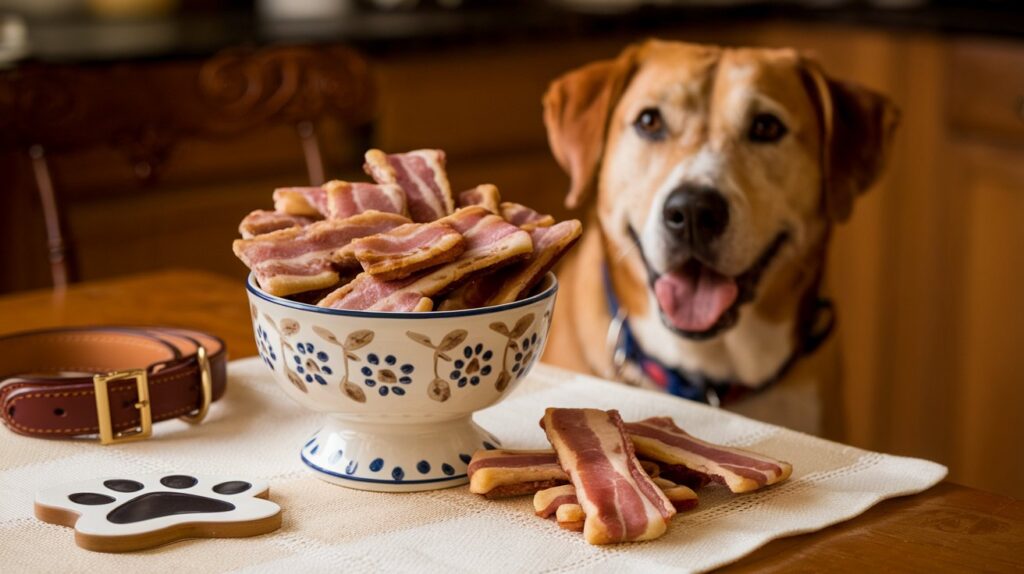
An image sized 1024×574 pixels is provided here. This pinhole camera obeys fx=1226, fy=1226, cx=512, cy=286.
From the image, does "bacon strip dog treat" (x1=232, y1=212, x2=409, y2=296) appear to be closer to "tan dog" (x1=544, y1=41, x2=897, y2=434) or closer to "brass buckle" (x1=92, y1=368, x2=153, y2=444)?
"brass buckle" (x1=92, y1=368, x2=153, y2=444)

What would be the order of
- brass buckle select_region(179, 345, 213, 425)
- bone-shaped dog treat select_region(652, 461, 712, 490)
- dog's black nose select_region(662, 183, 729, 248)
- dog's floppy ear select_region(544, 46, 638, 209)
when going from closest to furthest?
1. bone-shaped dog treat select_region(652, 461, 712, 490)
2. brass buckle select_region(179, 345, 213, 425)
3. dog's black nose select_region(662, 183, 729, 248)
4. dog's floppy ear select_region(544, 46, 638, 209)

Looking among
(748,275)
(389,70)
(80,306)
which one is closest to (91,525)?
(80,306)

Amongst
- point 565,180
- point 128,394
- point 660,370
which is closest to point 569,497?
point 128,394

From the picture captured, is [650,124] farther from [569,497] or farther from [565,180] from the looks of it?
[565,180]

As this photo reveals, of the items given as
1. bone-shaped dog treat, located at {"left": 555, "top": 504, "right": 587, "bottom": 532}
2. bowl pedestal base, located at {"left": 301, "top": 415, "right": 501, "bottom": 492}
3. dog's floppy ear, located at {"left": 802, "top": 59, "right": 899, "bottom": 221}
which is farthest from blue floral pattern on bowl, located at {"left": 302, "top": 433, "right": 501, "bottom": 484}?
dog's floppy ear, located at {"left": 802, "top": 59, "right": 899, "bottom": 221}

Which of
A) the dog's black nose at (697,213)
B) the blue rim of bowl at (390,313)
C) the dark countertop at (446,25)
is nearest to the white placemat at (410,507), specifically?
the blue rim of bowl at (390,313)

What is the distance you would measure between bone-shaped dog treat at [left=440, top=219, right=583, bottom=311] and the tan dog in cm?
81

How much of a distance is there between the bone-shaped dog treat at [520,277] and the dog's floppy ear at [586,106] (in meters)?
0.99

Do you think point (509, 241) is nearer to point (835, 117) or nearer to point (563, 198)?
point (835, 117)

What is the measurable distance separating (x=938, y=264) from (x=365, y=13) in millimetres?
1525

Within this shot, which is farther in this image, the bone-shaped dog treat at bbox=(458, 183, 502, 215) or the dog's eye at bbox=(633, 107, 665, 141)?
the dog's eye at bbox=(633, 107, 665, 141)

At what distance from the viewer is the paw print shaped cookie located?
67 cm

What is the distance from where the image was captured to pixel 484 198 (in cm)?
84

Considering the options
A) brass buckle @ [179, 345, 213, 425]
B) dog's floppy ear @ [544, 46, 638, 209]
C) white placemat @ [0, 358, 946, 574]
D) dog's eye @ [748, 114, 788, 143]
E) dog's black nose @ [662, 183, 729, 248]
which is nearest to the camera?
white placemat @ [0, 358, 946, 574]
